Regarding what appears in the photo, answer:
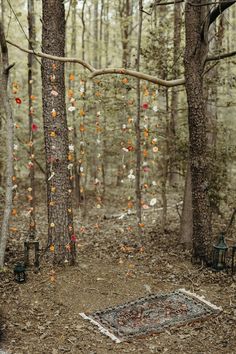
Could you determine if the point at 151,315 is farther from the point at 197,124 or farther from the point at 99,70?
the point at 99,70

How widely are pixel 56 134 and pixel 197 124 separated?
7.31 feet

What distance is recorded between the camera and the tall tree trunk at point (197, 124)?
6.44 meters

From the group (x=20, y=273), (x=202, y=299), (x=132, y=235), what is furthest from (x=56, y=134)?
(x=132, y=235)

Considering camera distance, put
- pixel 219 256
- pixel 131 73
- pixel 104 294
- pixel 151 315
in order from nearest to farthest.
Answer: pixel 151 315 < pixel 131 73 < pixel 104 294 < pixel 219 256

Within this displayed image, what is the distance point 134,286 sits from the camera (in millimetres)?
6164

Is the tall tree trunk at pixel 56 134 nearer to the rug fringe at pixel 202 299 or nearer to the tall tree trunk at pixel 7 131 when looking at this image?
the tall tree trunk at pixel 7 131

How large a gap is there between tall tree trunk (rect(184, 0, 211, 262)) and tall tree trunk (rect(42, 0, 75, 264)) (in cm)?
198

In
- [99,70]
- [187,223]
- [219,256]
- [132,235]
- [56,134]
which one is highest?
[99,70]

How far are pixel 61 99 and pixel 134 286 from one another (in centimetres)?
307

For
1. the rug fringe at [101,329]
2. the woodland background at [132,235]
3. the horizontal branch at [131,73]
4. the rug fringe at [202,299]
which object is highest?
the horizontal branch at [131,73]

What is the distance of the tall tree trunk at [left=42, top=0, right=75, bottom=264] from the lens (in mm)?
6320

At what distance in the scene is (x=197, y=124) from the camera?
655 cm

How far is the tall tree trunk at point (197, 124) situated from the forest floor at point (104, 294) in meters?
0.61

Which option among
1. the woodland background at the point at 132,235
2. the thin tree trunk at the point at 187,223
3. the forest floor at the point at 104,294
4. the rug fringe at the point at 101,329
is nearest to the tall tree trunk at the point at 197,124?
the woodland background at the point at 132,235
